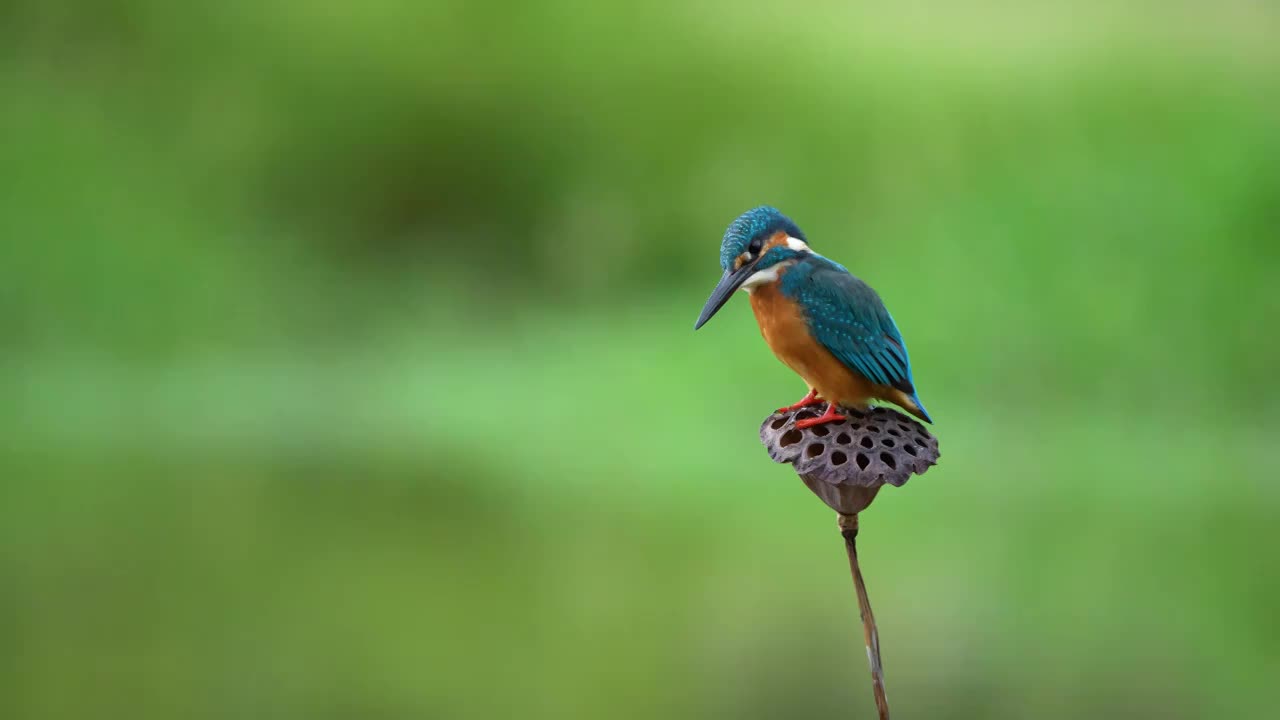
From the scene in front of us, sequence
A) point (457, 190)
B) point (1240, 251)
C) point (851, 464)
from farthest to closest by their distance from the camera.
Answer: point (457, 190)
point (1240, 251)
point (851, 464)

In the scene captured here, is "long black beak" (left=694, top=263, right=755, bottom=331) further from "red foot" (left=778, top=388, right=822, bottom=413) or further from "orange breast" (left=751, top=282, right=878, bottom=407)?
"red foot" (left=778, top=388, right=822, bottom=413)

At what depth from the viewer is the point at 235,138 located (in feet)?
12.6

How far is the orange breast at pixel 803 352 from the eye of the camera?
4.03 feet

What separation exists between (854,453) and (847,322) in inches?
6.1

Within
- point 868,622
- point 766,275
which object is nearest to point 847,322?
point 766,275

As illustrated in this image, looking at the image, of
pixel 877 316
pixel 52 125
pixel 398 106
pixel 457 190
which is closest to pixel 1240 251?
pixel 877 316

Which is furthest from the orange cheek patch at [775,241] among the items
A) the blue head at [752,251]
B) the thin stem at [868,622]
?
the thin stem at [868,622]

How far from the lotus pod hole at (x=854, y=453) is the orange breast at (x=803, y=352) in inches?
1.3

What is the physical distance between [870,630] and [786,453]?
22 centimetres

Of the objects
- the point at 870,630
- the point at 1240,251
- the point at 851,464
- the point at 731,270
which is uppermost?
the point at 1240,251

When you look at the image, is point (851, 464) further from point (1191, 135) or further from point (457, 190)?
point (457, 190)

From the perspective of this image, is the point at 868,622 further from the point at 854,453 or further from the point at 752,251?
the point at 752,251

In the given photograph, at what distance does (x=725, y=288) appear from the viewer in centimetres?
121

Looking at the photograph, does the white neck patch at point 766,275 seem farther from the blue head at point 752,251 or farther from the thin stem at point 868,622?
the thin stem at point 868,622
